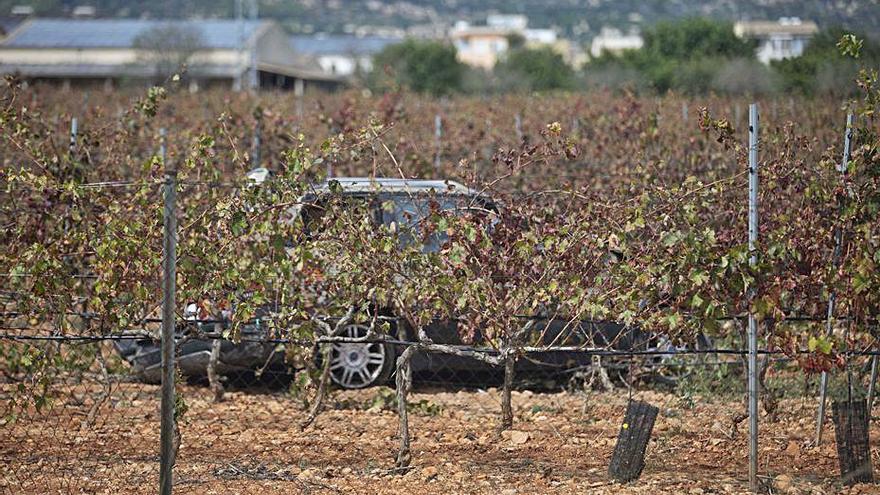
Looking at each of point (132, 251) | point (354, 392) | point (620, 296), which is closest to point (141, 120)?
point (354, 392)

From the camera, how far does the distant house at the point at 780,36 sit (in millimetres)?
23344

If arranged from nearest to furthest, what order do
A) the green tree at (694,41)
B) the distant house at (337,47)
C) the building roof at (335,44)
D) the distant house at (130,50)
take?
the green tree at (694,41) → the distant house at (130,50) → the distant house at (337,47) → the building roof at (335,44)

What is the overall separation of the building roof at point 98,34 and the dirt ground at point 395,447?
56328 millimetres

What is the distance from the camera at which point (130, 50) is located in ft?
204

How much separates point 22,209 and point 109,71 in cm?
5434

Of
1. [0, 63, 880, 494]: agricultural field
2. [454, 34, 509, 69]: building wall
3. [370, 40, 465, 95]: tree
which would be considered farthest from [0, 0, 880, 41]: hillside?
[0, 63, 880, 494]: agricultural field

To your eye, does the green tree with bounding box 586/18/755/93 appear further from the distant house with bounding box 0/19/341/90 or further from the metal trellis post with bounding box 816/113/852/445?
the metal trellis post with bounding box 816/113/852/445

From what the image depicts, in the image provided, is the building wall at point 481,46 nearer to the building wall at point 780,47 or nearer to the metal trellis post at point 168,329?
the building wall at point 780,47

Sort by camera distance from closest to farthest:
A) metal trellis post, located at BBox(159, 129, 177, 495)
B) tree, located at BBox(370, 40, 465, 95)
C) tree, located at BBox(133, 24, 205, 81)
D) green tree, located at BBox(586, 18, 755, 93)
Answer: metal trellis post, located at BBox(159, 129, 177, 495), green tree, located at BBox(586, 18, 755, 93), tree, located at BBox(133, 24, 205, 81), tree, located at BBox(370, 40, 465, 95)

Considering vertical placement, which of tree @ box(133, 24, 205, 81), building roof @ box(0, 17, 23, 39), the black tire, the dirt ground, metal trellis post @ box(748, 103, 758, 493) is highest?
building roof @ box(0, 17, 23, 39)

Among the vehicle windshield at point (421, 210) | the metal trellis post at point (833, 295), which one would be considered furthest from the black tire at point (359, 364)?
the metal trellis post at point (833, 295)

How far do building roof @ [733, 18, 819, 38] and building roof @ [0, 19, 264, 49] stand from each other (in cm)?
3253

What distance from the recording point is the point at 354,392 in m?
8.02

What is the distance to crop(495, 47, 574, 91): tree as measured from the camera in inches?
1863
